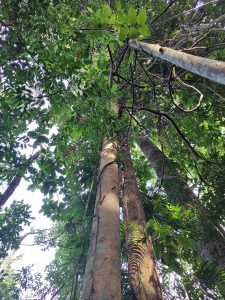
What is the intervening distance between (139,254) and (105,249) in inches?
32.6

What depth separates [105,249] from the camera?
2.18 metres

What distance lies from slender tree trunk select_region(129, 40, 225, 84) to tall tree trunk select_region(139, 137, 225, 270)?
1700mm

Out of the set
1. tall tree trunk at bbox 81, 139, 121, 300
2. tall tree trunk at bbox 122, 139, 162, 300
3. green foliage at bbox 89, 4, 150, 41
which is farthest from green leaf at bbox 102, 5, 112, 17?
tall tree trunk at bbox 122, 139, 162, 300

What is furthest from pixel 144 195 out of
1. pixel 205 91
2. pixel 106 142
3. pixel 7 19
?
pixel 7 19

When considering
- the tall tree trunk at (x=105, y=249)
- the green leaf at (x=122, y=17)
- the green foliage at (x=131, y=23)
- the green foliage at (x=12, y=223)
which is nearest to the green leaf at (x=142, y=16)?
the green foliage at (x=131, y=23)

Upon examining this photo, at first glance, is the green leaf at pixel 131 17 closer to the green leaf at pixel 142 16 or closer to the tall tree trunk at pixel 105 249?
the green leaf at pixel 142 16

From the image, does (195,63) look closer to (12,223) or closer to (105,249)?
(105,249)

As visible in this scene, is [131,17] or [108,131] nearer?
[131,17]

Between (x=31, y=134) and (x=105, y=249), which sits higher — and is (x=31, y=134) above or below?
above

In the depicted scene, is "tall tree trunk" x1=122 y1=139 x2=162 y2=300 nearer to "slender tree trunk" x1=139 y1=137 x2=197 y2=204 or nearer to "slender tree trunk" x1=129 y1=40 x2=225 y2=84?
"slender tree trunk" x1=139 y1=137 x2=197 y2=204

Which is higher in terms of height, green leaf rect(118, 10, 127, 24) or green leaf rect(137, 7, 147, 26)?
green leaf rect(118, 10, 127, 24)

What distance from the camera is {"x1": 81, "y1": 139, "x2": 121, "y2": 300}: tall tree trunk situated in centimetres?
180

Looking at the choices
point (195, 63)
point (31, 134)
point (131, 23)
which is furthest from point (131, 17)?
point (31, 134)

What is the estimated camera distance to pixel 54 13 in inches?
114
